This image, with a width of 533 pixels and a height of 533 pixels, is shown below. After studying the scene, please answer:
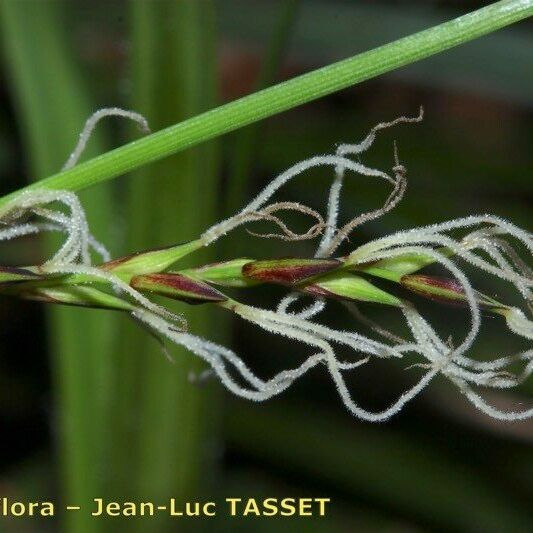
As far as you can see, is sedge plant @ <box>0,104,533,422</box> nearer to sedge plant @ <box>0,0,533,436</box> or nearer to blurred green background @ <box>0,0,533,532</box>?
sedge plant @ <box>0,0,533,436</box>

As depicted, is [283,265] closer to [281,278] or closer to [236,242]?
[281,278]

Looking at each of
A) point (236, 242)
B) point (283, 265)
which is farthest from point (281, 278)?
point (236, 242)

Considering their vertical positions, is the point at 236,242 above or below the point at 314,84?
above

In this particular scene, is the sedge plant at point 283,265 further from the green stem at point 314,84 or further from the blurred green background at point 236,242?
the blurred green background at point 236,242

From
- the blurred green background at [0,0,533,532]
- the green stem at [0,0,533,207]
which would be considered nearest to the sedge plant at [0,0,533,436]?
the green stem at [0,0,533,207]

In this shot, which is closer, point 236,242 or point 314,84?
point 314,84

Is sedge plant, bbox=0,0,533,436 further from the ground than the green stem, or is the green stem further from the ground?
the green stem
